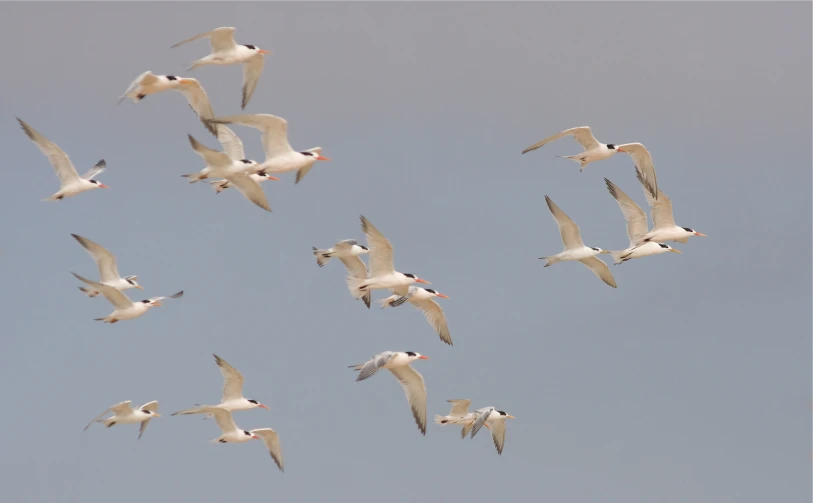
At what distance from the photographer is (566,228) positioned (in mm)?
34500

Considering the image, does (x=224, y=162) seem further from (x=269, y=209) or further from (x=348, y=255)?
(x=348, y=255)

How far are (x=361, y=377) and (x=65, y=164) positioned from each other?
8479 mm

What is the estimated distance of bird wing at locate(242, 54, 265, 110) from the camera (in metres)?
A: 31.2

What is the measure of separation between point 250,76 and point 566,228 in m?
7.90

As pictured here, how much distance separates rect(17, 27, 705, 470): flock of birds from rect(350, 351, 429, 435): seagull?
0.06 ft

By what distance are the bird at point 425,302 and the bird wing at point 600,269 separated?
148 inches

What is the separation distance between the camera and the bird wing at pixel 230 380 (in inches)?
1320

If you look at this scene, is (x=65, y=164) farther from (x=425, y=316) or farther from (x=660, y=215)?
(x=660, y=215)

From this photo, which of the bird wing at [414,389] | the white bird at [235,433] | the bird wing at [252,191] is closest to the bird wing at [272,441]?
the white bird at [235,433]

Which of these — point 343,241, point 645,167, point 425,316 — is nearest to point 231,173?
point 343,241

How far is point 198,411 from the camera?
33000 millimetres

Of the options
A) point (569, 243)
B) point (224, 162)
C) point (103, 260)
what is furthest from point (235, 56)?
point (569, 243)

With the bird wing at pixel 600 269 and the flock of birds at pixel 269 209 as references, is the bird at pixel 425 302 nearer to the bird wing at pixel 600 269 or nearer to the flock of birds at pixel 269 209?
the flock of birds at pixel 269 209

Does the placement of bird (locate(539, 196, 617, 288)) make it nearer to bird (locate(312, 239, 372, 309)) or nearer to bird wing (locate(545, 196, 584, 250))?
bird wing (locate(545, 196, 584, 250))
